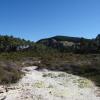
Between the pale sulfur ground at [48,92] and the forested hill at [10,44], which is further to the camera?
the forested hill at [10,44]

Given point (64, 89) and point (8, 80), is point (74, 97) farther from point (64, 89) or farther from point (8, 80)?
point (8, 80)

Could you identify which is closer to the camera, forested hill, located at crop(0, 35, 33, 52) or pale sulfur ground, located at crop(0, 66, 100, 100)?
pale sulfur ground, located at crop(0, 66, 100, 100)

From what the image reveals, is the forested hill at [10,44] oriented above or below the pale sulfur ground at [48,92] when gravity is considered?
above

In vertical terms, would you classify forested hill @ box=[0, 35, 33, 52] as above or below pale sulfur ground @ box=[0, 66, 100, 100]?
above

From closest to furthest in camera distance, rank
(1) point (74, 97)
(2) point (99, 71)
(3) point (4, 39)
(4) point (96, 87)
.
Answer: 1. (1) point (74, 97)
2. (4) point (96, 87)
3. (2) point (99, 71)
4. (3) point (4, 39)

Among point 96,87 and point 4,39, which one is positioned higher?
point 4,39

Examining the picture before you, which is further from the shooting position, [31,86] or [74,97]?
[31,86]

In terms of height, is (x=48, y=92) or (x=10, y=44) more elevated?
(x=10, y=44)

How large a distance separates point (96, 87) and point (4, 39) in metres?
91.0

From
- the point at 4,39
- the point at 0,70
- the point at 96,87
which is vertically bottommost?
the point at 96,87

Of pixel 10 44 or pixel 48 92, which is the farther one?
pixel 10 44

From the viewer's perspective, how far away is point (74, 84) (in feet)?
93.0

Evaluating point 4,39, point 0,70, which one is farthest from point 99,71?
point 4,39

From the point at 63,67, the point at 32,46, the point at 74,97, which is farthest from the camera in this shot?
the point at 32,46
